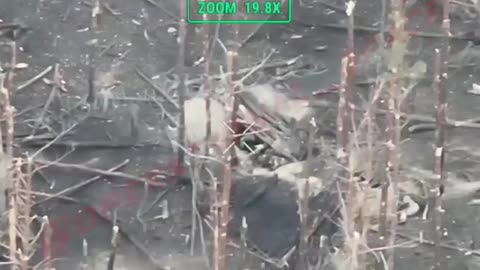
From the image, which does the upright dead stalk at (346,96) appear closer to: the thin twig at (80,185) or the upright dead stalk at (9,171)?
the thin twig at (80,185)

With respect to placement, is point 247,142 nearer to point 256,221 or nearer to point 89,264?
point 256,221

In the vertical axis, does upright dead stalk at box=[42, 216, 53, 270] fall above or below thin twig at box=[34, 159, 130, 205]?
below

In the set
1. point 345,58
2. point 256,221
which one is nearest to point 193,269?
point 256,221

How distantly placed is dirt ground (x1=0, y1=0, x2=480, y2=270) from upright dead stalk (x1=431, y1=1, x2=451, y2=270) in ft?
0.03

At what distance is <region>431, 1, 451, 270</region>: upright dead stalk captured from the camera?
1390 millimetres

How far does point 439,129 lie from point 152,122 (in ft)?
1.41

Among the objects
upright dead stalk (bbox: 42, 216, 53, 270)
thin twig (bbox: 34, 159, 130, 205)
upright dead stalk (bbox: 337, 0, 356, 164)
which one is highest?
upright dead stalk (bbox: 337, 0, 356, 164)

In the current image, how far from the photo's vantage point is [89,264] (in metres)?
1.43

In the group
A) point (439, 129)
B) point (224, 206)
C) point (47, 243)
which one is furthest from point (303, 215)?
point (47, 243)

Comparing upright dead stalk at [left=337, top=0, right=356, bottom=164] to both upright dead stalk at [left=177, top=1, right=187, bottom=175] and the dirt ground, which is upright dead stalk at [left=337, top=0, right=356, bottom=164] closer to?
the dirt ground

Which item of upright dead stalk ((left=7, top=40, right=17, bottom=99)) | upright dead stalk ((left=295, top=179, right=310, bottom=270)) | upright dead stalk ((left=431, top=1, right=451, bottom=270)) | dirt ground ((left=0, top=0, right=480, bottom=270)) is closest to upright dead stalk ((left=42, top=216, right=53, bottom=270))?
dirt ground ((left=0, top=0, right=480, bottom=270))

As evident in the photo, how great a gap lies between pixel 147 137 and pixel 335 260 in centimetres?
34

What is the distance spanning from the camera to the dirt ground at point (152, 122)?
4.56 ft

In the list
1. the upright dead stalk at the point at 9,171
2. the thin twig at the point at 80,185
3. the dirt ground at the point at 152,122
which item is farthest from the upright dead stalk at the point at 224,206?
the upright dead stalk at the point at 9,171
